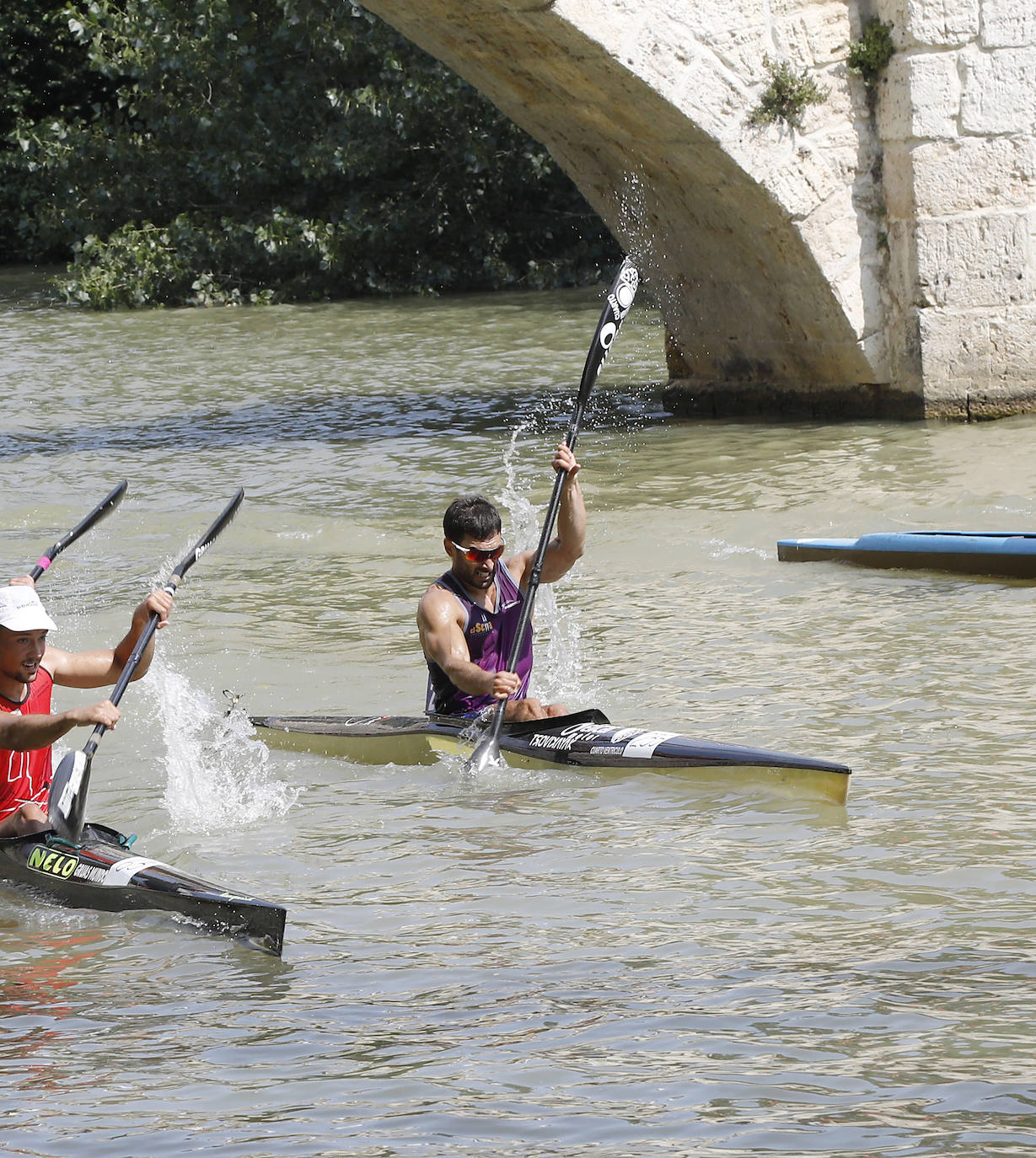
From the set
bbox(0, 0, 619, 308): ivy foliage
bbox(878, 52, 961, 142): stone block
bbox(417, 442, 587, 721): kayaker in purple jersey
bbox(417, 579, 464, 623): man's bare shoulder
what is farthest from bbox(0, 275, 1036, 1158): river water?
bbox(0, 0, 619, 308): ivy foliage

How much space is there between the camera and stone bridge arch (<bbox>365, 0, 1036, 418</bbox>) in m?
9.52

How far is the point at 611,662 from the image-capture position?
648 cm

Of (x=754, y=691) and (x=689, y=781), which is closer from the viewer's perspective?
(x=689, y=781)

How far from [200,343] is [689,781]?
11.9 meters

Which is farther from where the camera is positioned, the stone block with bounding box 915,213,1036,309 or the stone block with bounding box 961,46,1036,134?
the stone block with bounding box 915,213,1036,309

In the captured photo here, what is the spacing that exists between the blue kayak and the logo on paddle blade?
12.7 ft

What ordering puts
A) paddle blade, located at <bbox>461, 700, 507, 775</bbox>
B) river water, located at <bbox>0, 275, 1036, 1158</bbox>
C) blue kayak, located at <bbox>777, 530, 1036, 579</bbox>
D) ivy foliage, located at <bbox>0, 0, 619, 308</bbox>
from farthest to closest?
ivy foliage, located at <bbox>0, 0, 619, 308</bbox>
blue kayak, located at <bbox>777, 530, 1036, 579</bbox>
paddle blade, located at <bbox>461, 700, 507, 775</bbox>
river water, located at <bbox>0, 275, 1036, 1158</bbox>

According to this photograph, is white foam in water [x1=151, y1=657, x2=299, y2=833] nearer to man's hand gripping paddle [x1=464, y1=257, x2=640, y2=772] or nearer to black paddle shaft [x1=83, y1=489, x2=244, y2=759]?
black paddle shaft [x1=83, y1=489, x2=244, y2=759]

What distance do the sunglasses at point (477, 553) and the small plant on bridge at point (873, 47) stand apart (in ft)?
17.4

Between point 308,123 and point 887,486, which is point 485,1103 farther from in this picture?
point 308,123

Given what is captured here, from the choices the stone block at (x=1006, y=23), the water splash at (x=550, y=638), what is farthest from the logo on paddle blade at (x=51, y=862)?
the stone block at (x=1006, y=23)

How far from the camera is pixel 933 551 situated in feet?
24.1

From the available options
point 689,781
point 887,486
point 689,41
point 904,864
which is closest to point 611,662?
point 689,781

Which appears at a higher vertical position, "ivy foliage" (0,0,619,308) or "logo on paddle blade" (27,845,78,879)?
"ivy foliage" (0,0,619,308)
